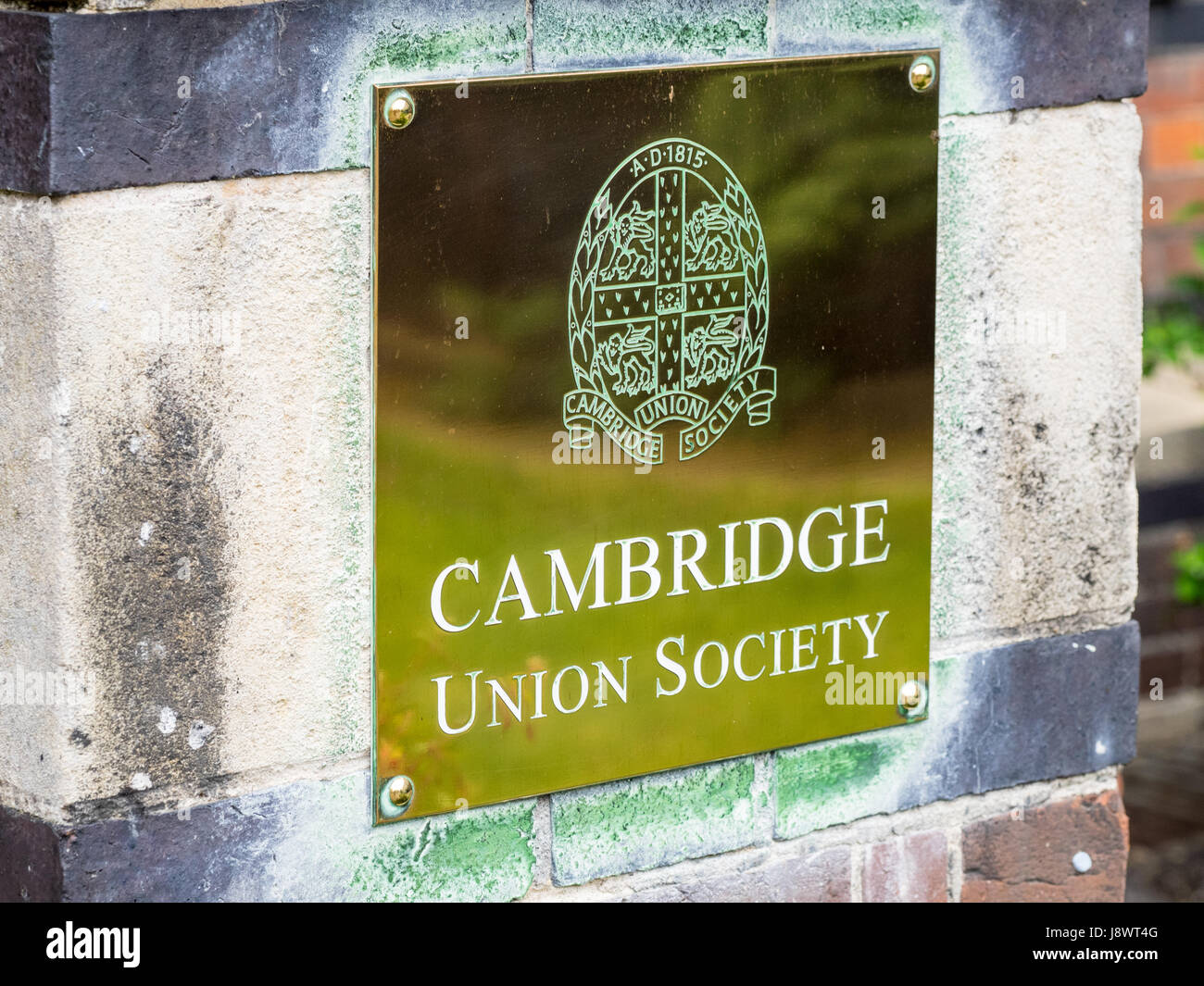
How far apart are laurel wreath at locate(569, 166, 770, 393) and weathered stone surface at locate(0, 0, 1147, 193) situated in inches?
7.4

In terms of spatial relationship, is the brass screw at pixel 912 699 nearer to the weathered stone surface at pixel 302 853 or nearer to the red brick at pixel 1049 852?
the red brick at pixel 1049 852

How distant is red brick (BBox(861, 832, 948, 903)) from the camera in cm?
267

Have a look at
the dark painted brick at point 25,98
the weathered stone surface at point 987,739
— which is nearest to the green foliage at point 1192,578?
the weathered stone surface at point 987,739

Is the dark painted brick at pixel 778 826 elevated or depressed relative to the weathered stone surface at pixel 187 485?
depressed

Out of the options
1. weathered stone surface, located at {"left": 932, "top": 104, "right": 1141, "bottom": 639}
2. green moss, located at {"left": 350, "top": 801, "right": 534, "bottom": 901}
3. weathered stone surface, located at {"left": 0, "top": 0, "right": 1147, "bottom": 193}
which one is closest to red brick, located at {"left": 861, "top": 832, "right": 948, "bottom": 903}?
weathered stone surface, located at {"left": 932, "top": 104, "right": 1141, "bottom": 639}

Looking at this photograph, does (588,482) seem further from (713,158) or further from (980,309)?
(980,309)

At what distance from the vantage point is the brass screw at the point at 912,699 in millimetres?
2623

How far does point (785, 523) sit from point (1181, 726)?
13.2ft

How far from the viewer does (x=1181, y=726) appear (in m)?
6.06

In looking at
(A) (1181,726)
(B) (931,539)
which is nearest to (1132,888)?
(A) (1181,726)

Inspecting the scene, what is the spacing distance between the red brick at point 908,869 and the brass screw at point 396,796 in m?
0.74

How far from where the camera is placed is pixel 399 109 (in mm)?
2146

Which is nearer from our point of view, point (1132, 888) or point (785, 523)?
point (785, 523)

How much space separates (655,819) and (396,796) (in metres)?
0.39
